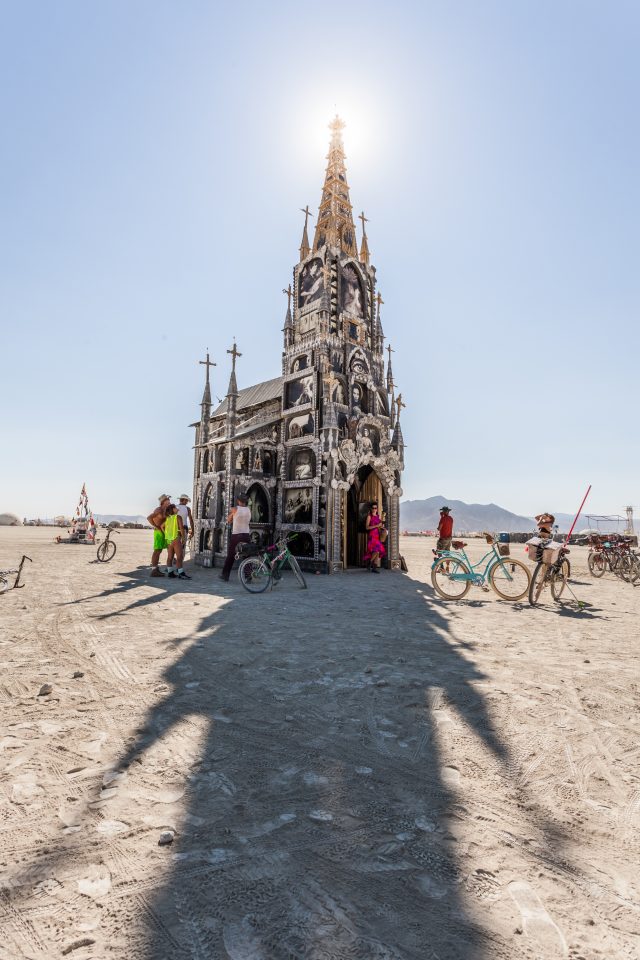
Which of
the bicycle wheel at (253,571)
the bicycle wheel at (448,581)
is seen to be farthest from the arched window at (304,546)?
the bicycle wheel at (448,581)

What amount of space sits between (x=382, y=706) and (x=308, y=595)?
23.0 feet

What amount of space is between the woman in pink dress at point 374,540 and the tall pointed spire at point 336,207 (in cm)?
1269

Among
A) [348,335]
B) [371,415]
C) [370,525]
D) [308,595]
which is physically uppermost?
[348,335]

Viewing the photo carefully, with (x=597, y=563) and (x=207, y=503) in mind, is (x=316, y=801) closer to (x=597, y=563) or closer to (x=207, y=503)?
(x=597, y=563)

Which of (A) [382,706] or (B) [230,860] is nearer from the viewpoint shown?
(B) [230,860]

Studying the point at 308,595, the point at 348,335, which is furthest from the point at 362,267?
the point at 308,595

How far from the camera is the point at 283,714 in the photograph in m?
3.96

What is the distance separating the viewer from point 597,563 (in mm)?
16797

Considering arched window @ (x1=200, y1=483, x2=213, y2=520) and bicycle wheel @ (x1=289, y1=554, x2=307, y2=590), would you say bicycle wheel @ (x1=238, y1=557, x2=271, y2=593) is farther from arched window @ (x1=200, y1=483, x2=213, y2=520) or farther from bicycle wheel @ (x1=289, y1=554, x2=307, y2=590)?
arched window @ (x1=200, y1=483, x2=213, y2=520)

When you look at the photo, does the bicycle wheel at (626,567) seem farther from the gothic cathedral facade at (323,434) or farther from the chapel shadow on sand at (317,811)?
the chapel shadow on sand at (317,811)

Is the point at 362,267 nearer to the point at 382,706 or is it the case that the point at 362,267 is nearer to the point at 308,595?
the point at 308,595

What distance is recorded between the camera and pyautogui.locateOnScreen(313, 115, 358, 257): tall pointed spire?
2156 centimetres

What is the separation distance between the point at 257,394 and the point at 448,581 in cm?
1792

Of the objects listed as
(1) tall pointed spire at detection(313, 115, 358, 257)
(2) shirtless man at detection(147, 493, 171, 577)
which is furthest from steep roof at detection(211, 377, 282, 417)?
(2) shirtless man at detection(147, 493, 171, 577)
